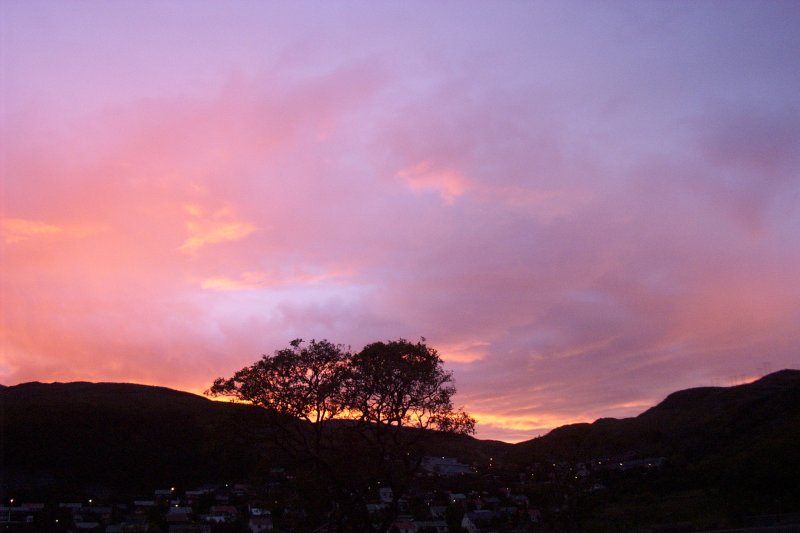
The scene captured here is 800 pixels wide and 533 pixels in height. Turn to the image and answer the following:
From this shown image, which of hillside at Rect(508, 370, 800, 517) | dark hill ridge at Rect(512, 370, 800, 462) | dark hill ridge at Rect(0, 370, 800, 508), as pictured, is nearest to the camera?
dark hill ridge at Rect(0, 370, 800, 508)

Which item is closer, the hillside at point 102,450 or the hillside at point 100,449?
the hillside at point 102,450

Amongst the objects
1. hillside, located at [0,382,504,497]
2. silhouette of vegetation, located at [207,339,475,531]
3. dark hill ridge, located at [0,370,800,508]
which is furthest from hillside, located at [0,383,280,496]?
silhouette of vegetation, located at [207,339,475,531]

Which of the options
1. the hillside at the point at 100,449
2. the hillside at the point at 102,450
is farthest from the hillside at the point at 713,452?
the hillside at the point at 100,449

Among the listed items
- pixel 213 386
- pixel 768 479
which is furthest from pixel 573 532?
pixel 768 479

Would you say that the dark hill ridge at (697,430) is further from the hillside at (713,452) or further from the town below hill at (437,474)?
the town below hill at (437,474)

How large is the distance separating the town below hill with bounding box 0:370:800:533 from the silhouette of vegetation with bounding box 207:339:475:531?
118cm

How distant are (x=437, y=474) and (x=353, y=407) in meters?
30.5

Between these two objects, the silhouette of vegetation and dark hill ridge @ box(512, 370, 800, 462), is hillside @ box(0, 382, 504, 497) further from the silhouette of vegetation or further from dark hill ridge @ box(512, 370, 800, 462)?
the silhouette of vegetation

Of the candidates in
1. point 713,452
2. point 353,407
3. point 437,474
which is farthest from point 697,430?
point 353,407

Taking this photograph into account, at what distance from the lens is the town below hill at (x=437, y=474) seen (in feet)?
95.8

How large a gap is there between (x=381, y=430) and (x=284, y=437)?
390cm

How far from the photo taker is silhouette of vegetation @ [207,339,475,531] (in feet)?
79.2

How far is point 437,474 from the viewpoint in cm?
5272

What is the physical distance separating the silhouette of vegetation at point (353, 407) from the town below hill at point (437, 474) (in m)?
1.18
